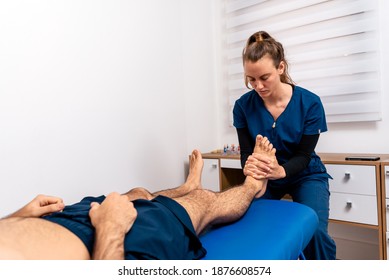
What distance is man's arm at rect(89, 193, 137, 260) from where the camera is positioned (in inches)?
37.3

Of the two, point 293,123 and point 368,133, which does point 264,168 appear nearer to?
point 293,123

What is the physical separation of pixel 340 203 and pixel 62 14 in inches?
78.2

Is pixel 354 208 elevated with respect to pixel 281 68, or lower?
lower

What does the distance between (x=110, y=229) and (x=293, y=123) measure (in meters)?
1.19

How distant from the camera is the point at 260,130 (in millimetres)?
1932

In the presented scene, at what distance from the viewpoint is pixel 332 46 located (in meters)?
2.31

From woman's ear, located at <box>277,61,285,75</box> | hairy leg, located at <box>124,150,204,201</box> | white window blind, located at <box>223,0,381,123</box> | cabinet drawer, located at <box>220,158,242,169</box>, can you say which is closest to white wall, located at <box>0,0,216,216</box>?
cabinet drawer, located at <box>220,158,242,169</box>

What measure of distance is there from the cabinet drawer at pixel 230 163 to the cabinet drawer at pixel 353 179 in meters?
0.63

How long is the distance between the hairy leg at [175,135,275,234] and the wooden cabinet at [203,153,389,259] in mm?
735

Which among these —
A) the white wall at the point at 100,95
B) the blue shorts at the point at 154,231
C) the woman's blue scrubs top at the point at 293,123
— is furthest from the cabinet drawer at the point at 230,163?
the blue shorts at the point at 154,231

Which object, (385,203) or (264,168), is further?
(385,203)

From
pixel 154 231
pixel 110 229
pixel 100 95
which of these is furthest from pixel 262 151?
pixel 100 95

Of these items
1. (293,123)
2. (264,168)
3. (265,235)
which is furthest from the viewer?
(293,123)

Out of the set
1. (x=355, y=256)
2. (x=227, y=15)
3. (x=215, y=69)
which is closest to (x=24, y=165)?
(x=215, y=69)
